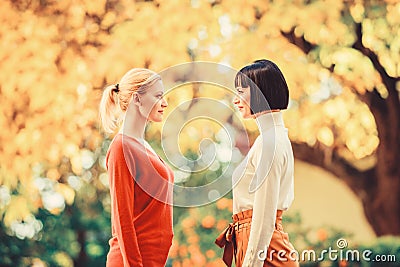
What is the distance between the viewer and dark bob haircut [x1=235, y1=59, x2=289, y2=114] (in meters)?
2.26

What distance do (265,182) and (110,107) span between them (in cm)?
61

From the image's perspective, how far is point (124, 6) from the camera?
3.91 metres

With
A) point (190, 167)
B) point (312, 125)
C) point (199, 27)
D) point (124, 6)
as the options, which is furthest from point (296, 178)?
point (124, 6)

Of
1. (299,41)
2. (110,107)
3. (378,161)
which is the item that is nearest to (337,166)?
(378,161)

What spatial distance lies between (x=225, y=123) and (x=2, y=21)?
1345 mm

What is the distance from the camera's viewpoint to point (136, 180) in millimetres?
2279

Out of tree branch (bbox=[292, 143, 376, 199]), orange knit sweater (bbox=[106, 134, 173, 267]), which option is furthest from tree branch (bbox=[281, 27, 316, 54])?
orange knit sweater (bbox=[106, 134, 173, 267])

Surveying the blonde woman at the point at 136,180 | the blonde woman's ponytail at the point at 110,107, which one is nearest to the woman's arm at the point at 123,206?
the blonde woman at the point at 136,180

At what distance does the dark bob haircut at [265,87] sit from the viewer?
7.41 ft

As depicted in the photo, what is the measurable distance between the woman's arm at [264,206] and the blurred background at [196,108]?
1.60 metres

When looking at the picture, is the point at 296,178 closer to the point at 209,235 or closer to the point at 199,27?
the point at 209,235

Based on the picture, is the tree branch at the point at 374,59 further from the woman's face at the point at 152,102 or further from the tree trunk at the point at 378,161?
the woman's face at the point at 152,102

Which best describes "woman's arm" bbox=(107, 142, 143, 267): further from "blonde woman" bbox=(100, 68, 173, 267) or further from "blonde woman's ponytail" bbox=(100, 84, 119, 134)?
"blonde woman's ponytail" bbox=(100, 84, 119, 134)

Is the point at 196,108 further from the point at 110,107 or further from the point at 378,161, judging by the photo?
the point at 110,107
